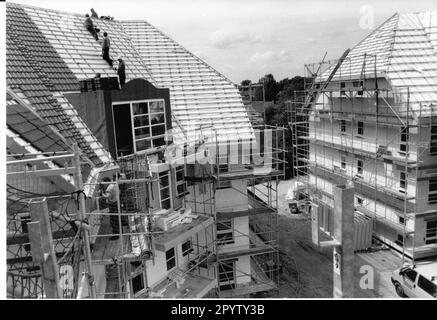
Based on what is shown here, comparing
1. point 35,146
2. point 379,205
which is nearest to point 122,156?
point 35,146

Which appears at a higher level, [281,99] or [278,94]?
[278,94]

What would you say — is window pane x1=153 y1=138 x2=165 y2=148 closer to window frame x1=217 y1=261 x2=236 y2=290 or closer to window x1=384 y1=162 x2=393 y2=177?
window frame x1=217 y1=261 x2=236 y2=290

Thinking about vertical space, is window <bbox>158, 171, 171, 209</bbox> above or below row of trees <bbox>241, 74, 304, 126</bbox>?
below

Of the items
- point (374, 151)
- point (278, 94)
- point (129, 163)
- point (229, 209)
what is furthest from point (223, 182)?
point (278, 94)

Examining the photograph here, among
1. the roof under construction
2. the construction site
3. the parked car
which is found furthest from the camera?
the parked car

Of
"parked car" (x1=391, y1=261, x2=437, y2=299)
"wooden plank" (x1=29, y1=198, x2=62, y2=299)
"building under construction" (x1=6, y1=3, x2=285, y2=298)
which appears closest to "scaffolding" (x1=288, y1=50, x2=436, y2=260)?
"parked car" (x1=391, y1=261, x2=437, y2=299)

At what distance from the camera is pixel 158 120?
46.1 ft

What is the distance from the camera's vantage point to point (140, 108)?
43.3 ft

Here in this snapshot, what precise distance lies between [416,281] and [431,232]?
18.2 feet

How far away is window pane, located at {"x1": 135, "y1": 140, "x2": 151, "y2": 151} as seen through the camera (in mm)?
13081

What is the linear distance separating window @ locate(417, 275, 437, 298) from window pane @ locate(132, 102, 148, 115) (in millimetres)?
13334

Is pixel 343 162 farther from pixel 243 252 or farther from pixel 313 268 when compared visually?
pixel 243 252

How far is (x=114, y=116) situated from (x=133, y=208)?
3.25 meters

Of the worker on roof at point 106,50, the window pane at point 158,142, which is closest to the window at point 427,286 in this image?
the window pane at point 158,142
